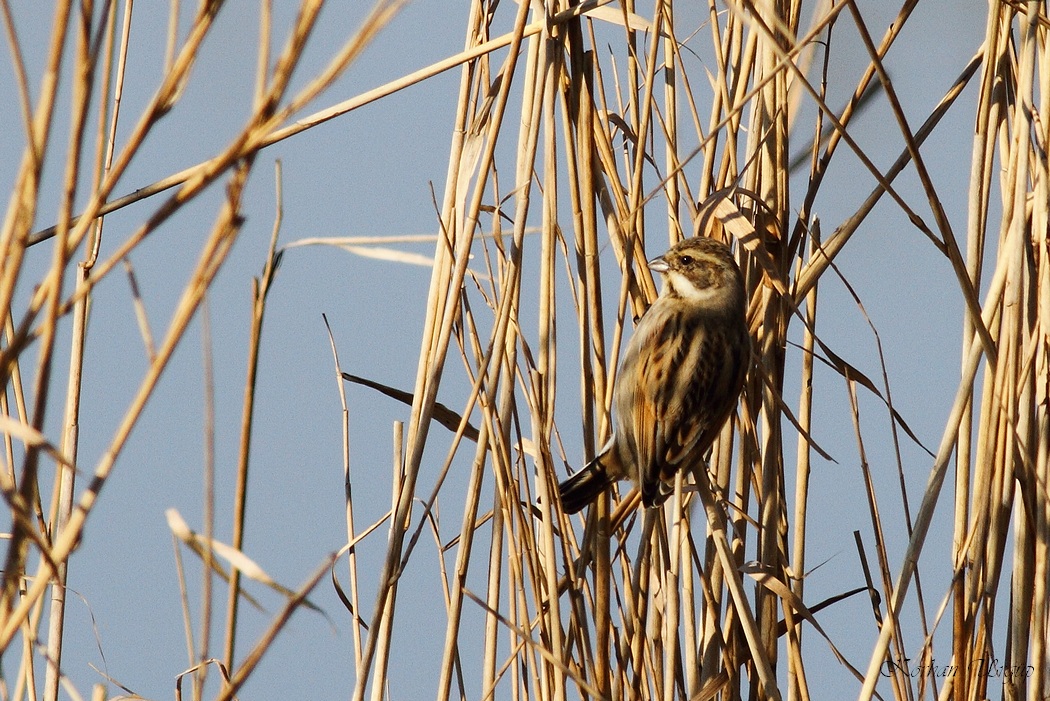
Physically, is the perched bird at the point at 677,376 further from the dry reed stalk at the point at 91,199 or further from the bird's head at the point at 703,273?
the dry reed stalk at the point at 91,199

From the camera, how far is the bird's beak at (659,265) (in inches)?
98.2

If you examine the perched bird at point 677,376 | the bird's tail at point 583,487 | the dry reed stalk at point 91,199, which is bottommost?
the dry reed stalk at point 91,199

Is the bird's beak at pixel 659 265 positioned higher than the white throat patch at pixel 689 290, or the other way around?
the white throat patch at pixel 689 290

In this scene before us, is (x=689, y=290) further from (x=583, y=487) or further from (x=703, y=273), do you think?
(x=583, y=487)

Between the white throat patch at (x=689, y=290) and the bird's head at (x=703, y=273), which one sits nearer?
the bird's head at (x=703, y=273)

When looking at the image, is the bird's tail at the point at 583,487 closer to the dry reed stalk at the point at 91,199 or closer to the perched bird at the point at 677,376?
the perched bird at the point at 677,376

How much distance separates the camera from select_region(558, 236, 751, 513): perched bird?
2443 mm

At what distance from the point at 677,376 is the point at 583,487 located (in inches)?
28.4

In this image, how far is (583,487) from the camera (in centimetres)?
238

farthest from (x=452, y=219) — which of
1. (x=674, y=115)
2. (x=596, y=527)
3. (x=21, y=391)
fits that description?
(x=21, y=391)

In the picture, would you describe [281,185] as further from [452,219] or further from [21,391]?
[21,391]

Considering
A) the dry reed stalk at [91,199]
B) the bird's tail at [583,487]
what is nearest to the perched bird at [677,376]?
the bird's tail at [583,487]

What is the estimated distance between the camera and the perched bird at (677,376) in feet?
8.02

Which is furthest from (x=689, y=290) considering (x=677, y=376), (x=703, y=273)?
(x=677, y=376)
